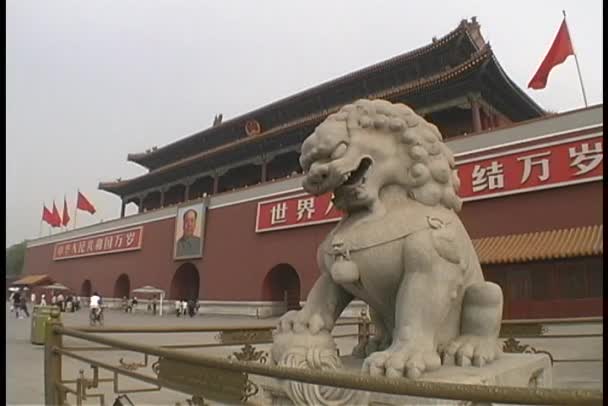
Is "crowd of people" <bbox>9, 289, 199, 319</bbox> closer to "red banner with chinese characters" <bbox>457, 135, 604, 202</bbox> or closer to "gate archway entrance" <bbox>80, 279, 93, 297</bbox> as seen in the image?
"gate archway entrance" <bbox>80, 279, 93, 297</bbox>

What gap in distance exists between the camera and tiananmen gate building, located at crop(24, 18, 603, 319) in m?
8.78

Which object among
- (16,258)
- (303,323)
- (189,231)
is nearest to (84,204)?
(189,231)

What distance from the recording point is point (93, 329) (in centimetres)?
255

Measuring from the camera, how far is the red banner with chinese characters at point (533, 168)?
8.74m

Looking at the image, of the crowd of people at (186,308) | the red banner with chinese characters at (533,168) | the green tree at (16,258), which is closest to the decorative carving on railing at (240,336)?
the red banner with chinese characters at (533,168)

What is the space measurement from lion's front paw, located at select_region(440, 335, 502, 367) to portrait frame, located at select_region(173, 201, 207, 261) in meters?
14.2

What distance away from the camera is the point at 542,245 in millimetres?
8711

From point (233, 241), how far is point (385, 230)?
13.2m

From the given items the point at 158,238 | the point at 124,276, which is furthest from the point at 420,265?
the point at 124,276

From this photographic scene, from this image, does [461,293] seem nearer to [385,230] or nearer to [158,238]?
[385,230]

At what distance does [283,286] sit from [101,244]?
8876 mm

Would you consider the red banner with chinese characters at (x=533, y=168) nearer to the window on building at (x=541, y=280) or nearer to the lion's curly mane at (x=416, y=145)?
the window on building at (x=541, y=280)

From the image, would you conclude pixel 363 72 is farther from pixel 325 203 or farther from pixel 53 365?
pixel 53 365

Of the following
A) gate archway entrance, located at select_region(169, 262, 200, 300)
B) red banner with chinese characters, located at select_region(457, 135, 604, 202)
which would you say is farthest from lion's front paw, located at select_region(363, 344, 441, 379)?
gate archway entrance, located at select_region(169, 262, 200, 300)
